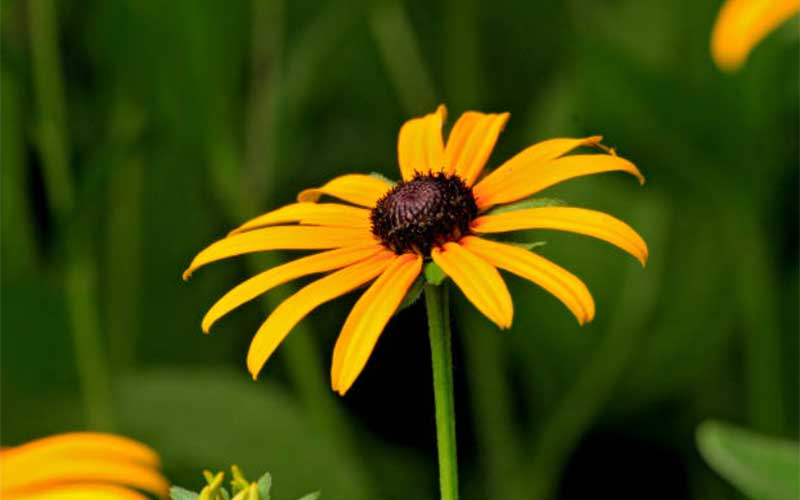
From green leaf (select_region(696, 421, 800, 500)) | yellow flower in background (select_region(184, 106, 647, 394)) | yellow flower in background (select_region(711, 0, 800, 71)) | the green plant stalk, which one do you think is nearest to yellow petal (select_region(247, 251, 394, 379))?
yellow flower in background (select_region(184, 106, 647, 394))

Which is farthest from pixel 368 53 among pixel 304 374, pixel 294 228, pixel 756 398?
pixel 294 228

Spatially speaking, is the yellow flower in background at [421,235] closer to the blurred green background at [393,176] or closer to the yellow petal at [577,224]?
the yellow petal at [577,224]

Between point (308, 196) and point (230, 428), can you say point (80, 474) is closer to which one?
point (308, 196)

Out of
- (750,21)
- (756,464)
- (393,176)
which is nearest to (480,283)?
(756,464)

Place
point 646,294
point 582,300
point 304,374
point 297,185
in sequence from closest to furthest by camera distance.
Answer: point 582,300 → point 304,374 → point 646,294 → point 297,185

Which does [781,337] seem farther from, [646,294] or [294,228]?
[294,228]
